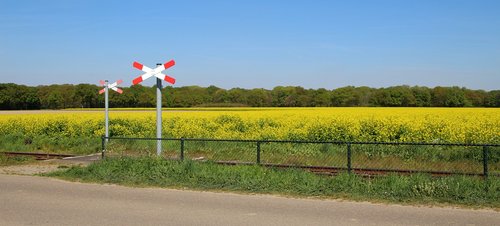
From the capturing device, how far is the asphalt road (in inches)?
294

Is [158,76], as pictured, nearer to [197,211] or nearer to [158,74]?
[158,74]

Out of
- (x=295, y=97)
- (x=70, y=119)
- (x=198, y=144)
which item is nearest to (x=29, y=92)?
(x=295, y=97)

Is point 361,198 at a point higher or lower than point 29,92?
lower

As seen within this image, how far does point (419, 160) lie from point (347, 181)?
A: 6337 mm

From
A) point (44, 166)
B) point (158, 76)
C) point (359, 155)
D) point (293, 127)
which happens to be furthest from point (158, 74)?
point (293, 127)

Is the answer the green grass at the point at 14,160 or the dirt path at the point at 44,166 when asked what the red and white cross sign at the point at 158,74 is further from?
the green grass at the point at 14,160

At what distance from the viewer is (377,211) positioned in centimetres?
816

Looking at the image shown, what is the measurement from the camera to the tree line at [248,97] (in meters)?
72.2

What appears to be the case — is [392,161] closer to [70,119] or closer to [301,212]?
[301,212]

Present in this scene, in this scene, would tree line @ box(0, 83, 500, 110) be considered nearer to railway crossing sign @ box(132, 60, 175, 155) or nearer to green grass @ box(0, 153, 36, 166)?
railway crossing sign @ box(132, 60, 175, 155)

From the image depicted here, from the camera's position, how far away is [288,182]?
10.6 meters

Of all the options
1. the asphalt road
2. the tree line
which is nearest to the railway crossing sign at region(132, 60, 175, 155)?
the asphalt road

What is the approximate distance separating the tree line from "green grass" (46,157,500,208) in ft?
205

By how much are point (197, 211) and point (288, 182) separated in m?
2.89
